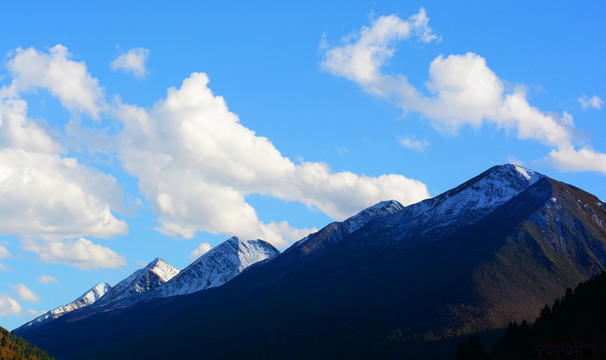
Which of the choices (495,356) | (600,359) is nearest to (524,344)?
(495,356)

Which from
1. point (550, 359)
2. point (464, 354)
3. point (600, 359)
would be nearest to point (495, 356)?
point (464, 354)

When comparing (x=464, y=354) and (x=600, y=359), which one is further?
(x=464, y=354)

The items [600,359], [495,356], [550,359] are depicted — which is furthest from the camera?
[495,356]

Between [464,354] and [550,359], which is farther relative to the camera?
[464,354]

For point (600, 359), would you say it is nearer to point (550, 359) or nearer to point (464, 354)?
point (550, 359)

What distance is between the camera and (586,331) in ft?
649

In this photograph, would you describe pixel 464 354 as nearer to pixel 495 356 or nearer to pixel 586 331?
pixel 495 356

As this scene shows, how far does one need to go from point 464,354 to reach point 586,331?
3388 cm

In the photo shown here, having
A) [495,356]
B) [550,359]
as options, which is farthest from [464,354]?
[550,359]

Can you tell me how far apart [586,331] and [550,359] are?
108 feet

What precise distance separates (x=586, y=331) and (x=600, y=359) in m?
42.1

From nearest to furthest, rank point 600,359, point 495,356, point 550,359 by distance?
point 600,359 → point 550,359 → point 495,356

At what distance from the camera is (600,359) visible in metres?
158

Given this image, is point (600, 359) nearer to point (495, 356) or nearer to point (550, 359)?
point (550, 359)
